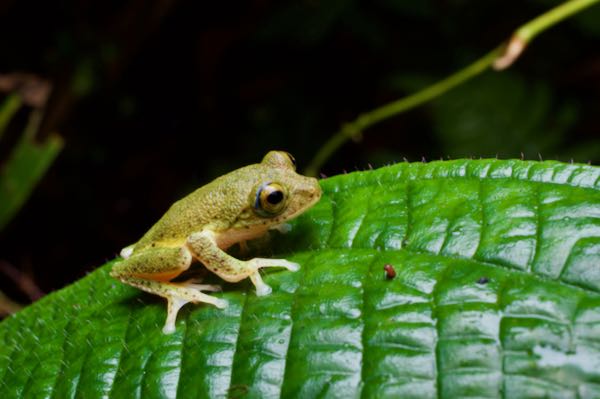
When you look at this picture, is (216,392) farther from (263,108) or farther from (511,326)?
(263,108)

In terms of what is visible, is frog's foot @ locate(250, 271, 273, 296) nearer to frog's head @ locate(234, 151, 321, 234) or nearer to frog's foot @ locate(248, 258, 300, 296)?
frog's foot @ locate(248, 258, 300, 296)

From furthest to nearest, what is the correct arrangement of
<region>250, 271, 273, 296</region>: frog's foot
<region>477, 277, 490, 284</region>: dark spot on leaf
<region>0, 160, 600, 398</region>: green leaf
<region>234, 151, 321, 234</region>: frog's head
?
<region>234, 151, 321, 234</region>: frog's head → <region>250, 271, 273, 296</region>: frog's foot → <region>477, 277, 490, 284</region>: dark spot on leaf → <region>0, 160, 600, 398</region>: green leaf

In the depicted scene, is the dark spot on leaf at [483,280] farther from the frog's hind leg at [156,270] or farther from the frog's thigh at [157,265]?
the frog's thigh at [157,265]

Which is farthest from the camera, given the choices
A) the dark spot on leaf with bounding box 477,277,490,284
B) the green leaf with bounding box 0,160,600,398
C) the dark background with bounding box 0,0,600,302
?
the dark background with bounding box 0,0,600,302

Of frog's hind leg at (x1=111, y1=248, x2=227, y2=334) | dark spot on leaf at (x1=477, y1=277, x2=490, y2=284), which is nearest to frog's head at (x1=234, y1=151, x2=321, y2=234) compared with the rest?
frog's hind leg at (x1=111, y1=248, x2=227, y2=334)

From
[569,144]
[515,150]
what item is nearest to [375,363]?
[515,150]

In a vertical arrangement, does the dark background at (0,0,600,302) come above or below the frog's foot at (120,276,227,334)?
above

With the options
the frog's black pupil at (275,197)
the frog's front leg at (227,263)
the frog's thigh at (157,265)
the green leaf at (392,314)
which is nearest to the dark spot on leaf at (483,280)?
the green leaf at (392,314)

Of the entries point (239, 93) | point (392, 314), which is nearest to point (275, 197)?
point (392, 314)
